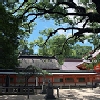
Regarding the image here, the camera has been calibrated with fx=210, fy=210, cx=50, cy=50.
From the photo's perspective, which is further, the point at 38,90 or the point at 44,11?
the point at 38,90

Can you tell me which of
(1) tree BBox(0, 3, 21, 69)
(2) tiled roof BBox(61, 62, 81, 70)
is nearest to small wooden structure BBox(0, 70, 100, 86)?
(2) tiled roof BBox(61, 62, 81, 70)

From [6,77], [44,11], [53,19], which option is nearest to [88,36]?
[53,19]

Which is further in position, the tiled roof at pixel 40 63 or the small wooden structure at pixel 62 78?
the tiled roof at pixel 40 63

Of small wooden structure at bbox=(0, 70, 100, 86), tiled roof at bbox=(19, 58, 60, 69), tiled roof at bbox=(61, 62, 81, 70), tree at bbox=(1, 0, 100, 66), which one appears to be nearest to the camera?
tree at bbox=(1, 0, 100, 66)

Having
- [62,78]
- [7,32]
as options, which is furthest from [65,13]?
[62,78]

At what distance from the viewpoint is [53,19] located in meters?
15.3

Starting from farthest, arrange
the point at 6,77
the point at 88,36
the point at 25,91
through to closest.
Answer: the point at 6,77 < the point at 25,91 < the point at 88,36

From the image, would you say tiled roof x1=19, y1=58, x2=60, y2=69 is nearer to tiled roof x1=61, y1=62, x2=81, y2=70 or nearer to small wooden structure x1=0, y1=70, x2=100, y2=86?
small wooden structure x1=0, y1=70, x2=100, y2=86

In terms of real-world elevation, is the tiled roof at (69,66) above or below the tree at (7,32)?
below

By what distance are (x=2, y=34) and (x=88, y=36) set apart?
24.1 feet

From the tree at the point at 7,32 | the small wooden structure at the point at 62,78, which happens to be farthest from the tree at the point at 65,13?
the small wooden structure at the point at 62,78

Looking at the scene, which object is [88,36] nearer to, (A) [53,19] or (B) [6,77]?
(A) [53,19]

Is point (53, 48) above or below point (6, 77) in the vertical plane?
above

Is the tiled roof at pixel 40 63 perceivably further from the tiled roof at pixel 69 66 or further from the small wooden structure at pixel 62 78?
the tiled roof at pixel 69 66
